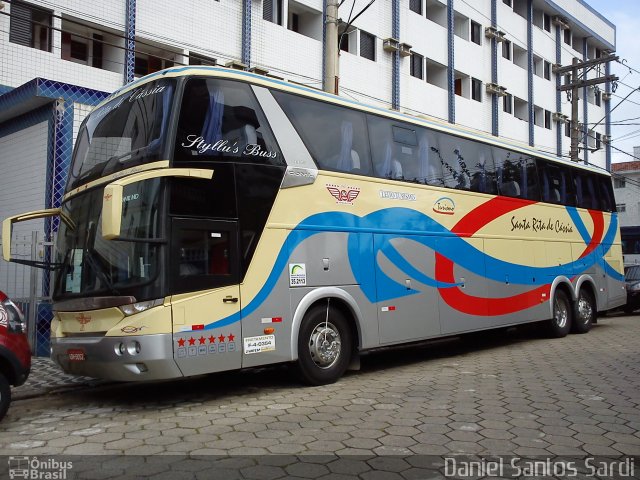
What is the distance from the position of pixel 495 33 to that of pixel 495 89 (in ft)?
9.46

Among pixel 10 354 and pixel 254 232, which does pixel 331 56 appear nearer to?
pixel 254 232

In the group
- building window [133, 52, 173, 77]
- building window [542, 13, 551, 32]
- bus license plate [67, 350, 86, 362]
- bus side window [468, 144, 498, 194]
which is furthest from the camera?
building window [542, 13, 551, 32]

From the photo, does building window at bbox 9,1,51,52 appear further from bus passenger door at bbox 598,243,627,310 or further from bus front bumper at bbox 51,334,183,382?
bus passenger door at bbox 598,243,627,310

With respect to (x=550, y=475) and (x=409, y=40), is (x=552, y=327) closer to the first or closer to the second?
(x=550, y=475)

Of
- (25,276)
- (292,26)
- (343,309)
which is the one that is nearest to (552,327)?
(343,309)

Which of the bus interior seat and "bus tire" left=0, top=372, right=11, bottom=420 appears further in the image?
the bus interior seat

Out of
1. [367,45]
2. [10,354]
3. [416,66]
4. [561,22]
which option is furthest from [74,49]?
[561,22]

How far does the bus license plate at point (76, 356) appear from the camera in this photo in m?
6.36

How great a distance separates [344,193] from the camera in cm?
799

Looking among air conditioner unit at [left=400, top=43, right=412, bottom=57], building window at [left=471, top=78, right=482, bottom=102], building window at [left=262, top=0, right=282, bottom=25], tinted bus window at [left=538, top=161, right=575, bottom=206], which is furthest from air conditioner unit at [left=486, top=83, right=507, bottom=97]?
tinted bus window at [left=538, top=161, right=575, bottom=206]

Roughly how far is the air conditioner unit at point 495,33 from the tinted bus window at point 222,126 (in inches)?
981

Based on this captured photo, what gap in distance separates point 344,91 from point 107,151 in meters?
15.3

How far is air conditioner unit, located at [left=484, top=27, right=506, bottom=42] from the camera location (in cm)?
2867

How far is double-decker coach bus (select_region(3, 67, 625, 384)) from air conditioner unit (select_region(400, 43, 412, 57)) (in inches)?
567
